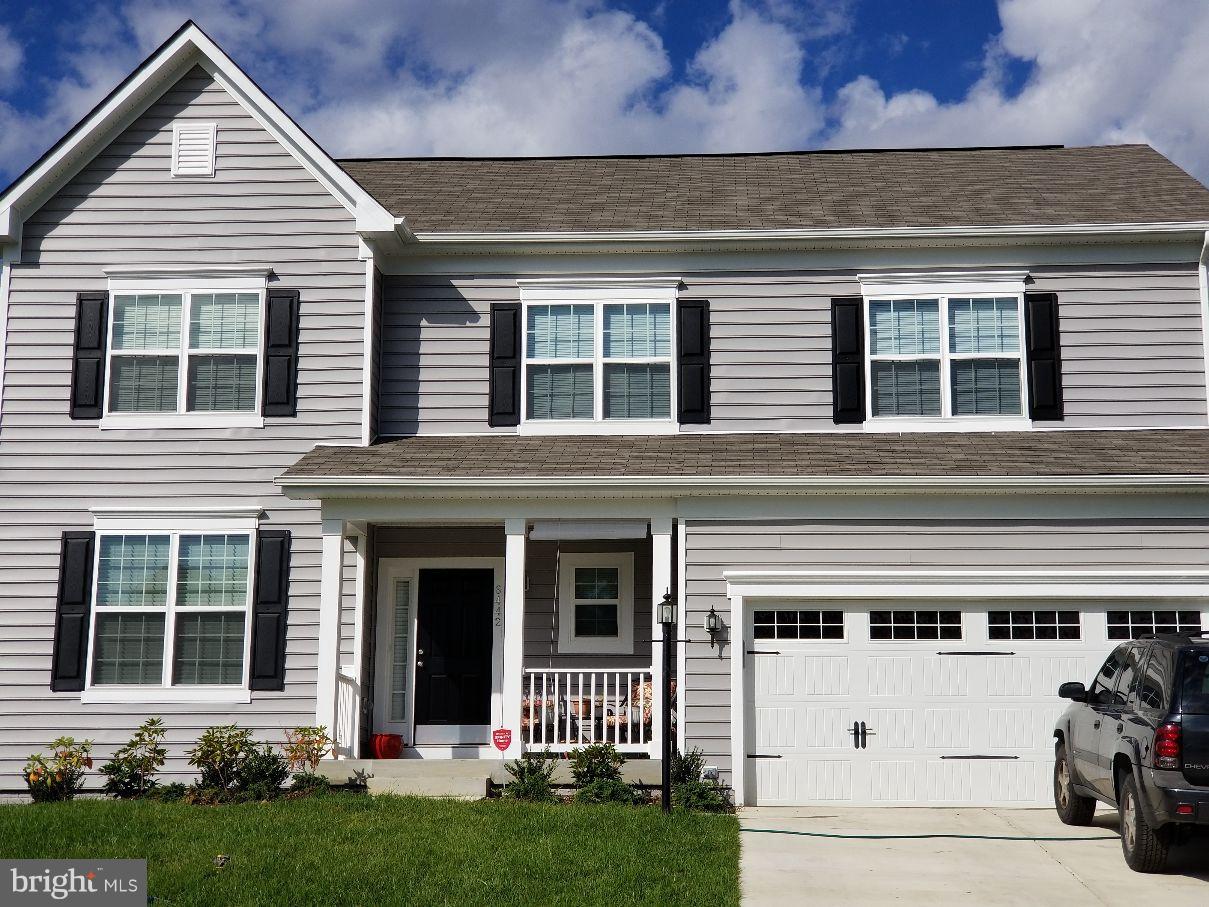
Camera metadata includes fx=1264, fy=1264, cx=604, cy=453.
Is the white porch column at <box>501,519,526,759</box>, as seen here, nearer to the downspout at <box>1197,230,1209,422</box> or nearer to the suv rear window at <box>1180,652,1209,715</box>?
the suv rear window at <box>1180,652,1209,715</box>

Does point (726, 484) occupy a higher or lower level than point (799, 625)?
higher

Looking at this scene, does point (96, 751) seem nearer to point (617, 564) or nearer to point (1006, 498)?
point (617, 564)

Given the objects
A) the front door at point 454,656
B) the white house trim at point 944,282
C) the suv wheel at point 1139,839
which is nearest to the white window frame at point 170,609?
the front door at point 454,656

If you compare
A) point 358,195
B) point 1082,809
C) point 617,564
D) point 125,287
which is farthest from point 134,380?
point 1082,809

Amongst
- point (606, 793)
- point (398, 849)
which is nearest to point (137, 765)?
point (398, 849)

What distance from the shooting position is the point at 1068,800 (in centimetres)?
1123

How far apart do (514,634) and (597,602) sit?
212cm

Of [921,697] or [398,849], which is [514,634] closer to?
[398,849]

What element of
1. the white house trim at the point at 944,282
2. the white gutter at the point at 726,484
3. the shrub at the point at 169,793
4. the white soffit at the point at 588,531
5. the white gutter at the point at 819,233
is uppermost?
the white gutter at the point at 819,233

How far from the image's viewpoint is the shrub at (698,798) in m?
11.7

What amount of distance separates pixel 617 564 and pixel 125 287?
21.0 feet

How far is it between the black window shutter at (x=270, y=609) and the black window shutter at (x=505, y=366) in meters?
2.74

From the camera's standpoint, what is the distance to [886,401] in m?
14.3

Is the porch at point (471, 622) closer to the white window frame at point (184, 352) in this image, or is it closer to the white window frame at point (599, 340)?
the white window frame at point (599, 340)
